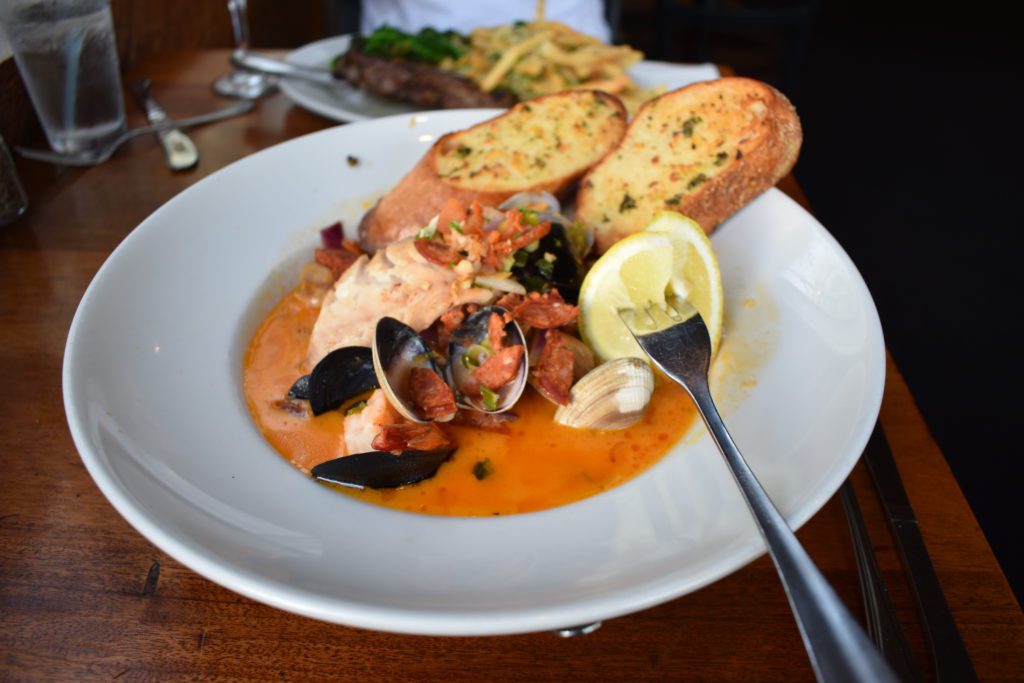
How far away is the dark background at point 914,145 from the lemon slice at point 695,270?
1.81 m

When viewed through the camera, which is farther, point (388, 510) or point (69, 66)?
point (69, 66)

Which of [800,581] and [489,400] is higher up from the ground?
[800,581]

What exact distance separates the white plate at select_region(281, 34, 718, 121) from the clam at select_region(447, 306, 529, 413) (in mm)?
1529

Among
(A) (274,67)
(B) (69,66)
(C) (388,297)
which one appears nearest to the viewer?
(C) (388,297)

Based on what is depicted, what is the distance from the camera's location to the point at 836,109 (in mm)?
6418

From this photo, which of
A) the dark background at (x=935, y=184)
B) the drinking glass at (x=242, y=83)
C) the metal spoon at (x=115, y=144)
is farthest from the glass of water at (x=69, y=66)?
the dark background at (x=935, y=184)

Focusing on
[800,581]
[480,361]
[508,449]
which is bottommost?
[508,449]

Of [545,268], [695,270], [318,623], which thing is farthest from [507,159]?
[318,623]

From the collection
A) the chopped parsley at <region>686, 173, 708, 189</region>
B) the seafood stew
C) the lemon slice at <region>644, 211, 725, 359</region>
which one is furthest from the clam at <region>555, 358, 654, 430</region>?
the chopped parsley at <region>686, 173, 708, 189</region>

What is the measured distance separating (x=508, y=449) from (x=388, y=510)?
0.42 m

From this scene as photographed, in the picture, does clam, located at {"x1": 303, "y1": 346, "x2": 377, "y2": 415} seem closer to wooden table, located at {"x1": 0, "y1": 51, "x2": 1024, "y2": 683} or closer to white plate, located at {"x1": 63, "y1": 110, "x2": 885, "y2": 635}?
white plate, located at {"x1": 63, "y1": 110, "x2": 885, "y2": 635}

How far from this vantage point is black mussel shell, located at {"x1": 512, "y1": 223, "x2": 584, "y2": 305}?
195 cm

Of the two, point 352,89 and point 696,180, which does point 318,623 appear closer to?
point 696,180

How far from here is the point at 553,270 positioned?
1.96 m
